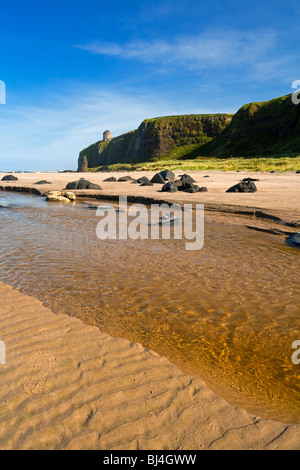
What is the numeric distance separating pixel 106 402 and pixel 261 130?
7787 centimetres

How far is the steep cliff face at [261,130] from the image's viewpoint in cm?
6156

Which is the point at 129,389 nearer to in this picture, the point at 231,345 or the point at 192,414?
the point at 192,414

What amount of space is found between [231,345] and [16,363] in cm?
223

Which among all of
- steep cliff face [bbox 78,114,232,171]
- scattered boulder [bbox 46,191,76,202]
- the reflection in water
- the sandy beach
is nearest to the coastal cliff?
steep cliff face [bbox 78,114,232,171]

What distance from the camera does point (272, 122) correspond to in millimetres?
68688

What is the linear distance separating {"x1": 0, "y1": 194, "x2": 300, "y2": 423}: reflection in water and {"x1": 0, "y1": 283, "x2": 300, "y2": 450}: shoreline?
34cm

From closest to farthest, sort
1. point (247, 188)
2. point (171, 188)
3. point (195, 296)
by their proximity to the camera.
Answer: point (195, 296) < point (247, 188) < point (171, 188)

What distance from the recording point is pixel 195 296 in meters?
4.61

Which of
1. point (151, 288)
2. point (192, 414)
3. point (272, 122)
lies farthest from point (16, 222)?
point (272, 122)

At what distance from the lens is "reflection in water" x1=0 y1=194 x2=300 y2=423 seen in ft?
9.68

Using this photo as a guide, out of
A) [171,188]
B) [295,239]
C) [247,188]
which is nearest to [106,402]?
[295,239]

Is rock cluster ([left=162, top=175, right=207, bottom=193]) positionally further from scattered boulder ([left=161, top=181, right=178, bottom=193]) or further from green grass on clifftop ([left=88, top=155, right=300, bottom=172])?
green grass on clifftop ([left=88, top=155, right=300, bottom=172])

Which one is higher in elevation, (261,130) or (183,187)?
(261,130)

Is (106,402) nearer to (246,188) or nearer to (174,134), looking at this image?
(246,188)
